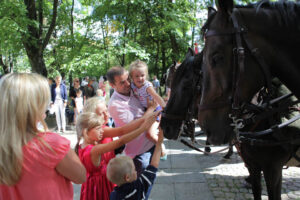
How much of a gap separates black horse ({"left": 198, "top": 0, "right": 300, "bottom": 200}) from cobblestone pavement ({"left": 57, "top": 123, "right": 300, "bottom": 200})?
2206 mm

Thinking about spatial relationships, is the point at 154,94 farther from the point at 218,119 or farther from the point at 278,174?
the point at 278,174

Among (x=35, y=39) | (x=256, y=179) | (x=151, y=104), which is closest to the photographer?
(x=151, y=104)

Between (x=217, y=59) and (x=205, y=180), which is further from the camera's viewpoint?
(x=205, y=180)

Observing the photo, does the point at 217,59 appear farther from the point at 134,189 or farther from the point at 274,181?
the point at 274,181

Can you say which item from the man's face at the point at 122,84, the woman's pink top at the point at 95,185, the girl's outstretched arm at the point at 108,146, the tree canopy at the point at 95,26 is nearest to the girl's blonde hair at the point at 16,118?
the girl's outstretched arm at the point at 108,146

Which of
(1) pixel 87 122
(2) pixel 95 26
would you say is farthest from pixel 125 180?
(2) pixel 95 26

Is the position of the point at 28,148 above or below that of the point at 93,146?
above

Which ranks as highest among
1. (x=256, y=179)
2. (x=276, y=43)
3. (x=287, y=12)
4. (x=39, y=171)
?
(x=287, y=12)

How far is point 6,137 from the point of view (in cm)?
116

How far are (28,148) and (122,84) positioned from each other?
56.5 inches

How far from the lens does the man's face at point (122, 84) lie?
251 centimetres

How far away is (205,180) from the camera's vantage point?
12.7 ft

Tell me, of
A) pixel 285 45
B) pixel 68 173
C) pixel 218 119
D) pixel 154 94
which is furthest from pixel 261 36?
pixel 68 173

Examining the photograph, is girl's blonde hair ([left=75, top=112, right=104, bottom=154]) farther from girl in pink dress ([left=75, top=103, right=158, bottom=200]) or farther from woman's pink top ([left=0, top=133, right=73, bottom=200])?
woman's pink top ([left=0, top=133, right=73, bottom=200])
